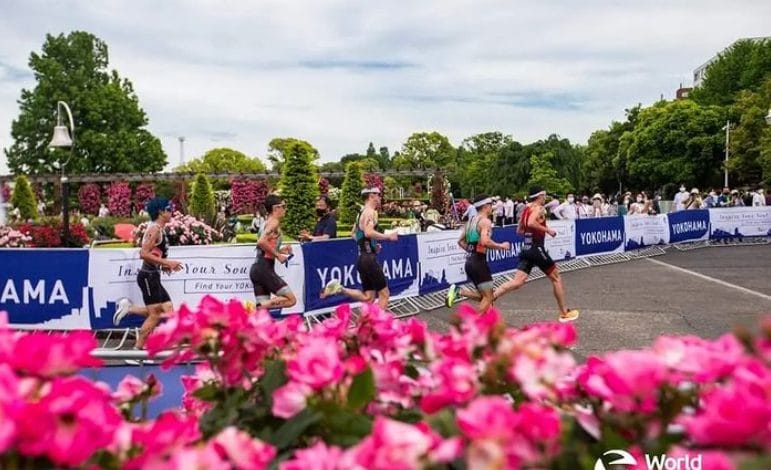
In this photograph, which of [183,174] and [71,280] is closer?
[71,280]

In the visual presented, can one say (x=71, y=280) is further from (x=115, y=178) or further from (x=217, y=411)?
(x=115, y=178)

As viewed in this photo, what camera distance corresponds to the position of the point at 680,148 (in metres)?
75.6

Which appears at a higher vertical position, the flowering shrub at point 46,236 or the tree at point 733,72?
the tree at point 733,72

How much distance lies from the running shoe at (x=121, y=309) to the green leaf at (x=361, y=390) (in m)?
8.37

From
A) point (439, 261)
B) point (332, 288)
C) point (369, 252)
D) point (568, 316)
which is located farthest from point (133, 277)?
point (439, 261)

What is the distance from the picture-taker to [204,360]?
2.09 meters

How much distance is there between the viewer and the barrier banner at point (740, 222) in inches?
1023

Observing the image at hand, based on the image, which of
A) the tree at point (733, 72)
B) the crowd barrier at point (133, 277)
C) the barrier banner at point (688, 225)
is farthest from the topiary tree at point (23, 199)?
the tree at point (733, 72)

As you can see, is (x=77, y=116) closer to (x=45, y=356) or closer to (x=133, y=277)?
(x=133, y=277)

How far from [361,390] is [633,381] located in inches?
22.2

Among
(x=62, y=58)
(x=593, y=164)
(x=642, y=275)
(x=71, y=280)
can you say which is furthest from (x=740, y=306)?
(x=593, y=164)

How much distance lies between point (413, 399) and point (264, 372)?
39cm

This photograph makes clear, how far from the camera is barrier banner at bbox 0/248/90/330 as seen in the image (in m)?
9.47

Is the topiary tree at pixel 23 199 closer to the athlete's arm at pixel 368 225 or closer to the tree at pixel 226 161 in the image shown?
the athlete's arm at pixel 368 225
